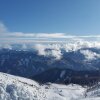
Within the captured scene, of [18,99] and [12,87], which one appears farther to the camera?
[12,87]

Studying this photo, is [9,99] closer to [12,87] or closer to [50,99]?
[12,87]

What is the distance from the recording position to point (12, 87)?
464 ft

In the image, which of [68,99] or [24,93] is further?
[68,99]

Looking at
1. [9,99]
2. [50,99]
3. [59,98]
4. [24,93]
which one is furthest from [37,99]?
[59,98]

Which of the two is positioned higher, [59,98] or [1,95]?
[1,95]

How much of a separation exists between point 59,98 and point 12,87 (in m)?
51.4

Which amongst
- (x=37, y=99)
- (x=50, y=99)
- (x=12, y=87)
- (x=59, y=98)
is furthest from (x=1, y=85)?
(x=59, y=98)

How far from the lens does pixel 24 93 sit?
5527 inches

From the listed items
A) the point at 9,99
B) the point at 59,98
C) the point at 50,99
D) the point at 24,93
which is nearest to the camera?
the point at 9,99

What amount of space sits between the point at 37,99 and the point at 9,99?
55.3 ft

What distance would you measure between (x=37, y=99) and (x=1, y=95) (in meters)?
19.3

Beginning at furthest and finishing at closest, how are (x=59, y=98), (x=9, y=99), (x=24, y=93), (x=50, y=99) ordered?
(x=59, y=98) < (x=50, y=99) < (x=24, y=93) < (x=9, y=99)

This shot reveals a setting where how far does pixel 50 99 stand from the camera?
6713 inches

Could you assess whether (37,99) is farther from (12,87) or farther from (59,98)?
(59,98)
